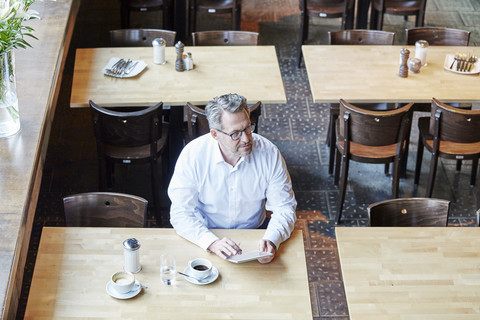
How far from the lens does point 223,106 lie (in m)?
3.82

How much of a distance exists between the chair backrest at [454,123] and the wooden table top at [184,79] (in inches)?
44.3

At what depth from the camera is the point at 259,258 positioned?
3588mm

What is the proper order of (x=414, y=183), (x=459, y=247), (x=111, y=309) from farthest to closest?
(x=414, y=183)
(x=459, y=247)
(x=111, y=309)

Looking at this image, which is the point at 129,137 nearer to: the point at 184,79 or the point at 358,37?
the point at 184,79

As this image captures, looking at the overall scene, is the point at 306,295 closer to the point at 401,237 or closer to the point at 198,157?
the point at 401,237

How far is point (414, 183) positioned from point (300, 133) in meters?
1.19

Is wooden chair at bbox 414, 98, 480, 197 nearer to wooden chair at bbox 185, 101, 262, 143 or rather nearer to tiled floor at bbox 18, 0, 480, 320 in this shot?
tiled floor at bbox 18, 0, 480, 320

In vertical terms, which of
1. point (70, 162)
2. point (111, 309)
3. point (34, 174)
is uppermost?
point (34, 174)

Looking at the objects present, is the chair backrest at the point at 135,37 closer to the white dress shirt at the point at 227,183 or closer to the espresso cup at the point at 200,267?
the white dress shirt at the point at 227,183

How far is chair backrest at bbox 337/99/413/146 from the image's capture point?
17.0ft

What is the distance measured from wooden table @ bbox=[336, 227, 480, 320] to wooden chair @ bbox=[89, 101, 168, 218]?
185 centimetres

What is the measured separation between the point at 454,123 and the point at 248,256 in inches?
95.2

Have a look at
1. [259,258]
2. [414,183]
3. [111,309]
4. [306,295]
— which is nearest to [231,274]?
[259,258]

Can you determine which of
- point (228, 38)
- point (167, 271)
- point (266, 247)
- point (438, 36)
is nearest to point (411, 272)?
point (266, 247)
